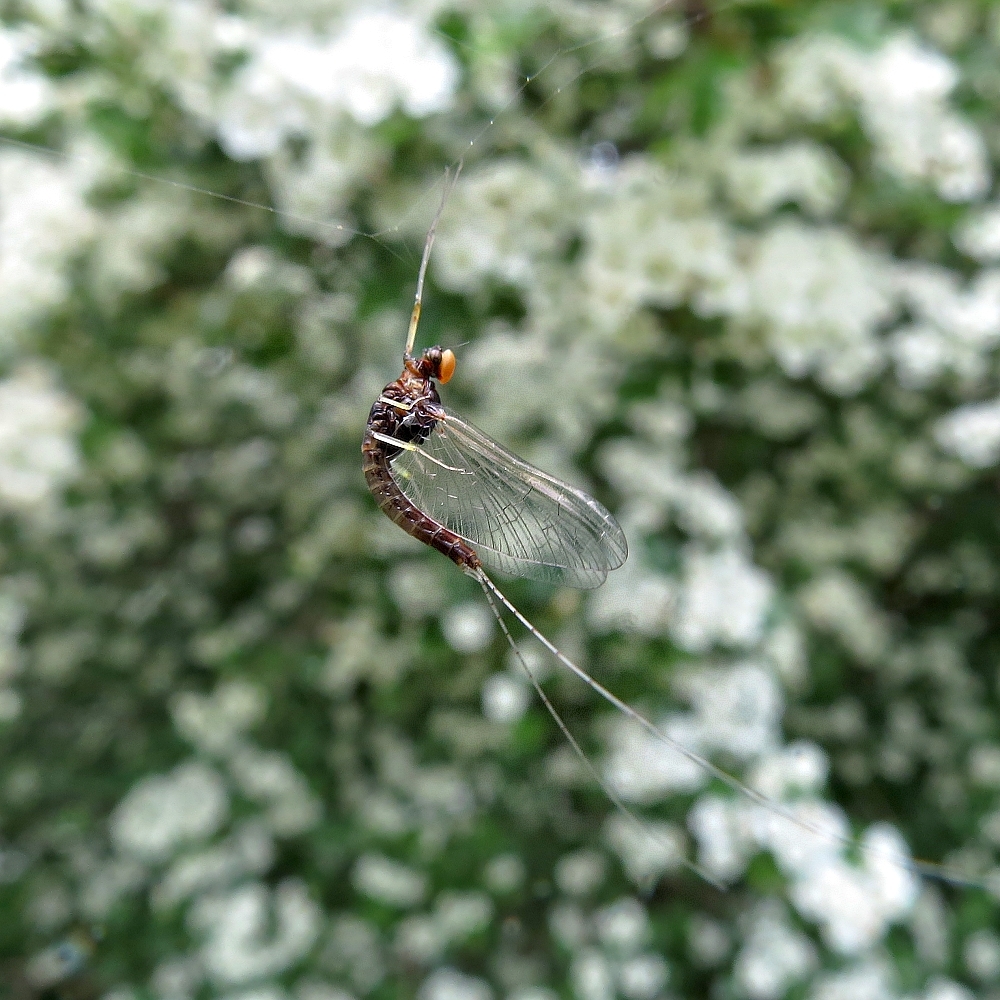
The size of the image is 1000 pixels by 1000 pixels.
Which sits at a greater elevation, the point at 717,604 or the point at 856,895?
the point at 717,604

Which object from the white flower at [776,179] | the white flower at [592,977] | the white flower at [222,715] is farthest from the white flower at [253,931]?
the white flower at [776,179]

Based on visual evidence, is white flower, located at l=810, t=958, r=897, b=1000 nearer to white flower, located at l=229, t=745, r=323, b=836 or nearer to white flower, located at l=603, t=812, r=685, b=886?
white flower, located at l=603, t=812, r=685, b=886

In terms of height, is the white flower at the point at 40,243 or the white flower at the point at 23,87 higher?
the white flower at the point at 23,87

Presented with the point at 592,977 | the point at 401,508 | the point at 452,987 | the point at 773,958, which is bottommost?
the point at 452,987

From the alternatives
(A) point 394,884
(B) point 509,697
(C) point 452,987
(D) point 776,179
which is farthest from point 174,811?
(D) point 776,179

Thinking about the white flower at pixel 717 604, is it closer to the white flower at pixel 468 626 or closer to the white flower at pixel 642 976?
the white flower at pixel 468 626

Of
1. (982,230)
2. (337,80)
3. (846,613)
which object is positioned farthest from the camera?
(846,613)

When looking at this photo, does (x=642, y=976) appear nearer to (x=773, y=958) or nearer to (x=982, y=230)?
(x=773, y=958)
